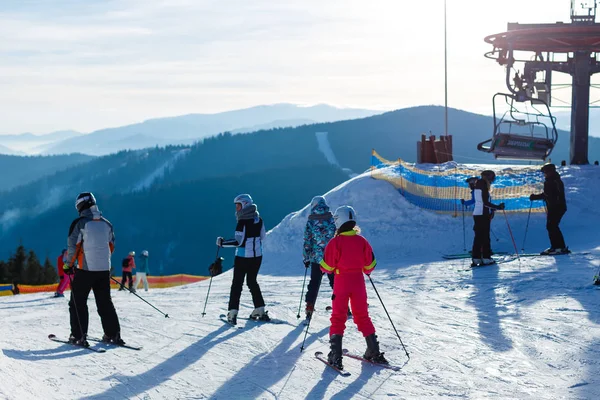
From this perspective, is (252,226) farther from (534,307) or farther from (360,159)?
(360,159)

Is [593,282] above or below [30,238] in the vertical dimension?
above

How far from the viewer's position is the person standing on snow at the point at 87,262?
8.59m

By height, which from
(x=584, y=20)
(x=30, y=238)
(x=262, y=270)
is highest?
(x=584, y=20)

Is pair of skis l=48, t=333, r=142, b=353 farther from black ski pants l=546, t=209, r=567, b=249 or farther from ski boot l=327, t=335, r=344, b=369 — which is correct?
black ski pants l=546, t=209, r=567, b=249

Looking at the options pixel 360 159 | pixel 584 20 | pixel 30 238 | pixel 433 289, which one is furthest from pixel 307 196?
pixel 433 289

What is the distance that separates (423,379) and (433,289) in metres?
6.11

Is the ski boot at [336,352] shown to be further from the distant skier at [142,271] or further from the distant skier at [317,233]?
the distant skier at [142,271]

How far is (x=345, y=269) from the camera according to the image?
25.7ft

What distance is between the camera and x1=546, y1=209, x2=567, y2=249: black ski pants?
1519 centimetres

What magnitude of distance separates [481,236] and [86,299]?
27.8 feet

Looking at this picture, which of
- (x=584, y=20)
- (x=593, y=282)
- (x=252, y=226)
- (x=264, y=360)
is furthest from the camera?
(x=584, y=20)

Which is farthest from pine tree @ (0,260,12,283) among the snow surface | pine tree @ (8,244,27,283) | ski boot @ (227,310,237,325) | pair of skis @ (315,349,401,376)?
pair of skis @ (315,349,401,376)

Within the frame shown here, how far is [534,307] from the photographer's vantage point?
36.2ft

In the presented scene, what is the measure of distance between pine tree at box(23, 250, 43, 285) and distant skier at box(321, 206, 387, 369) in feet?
196
